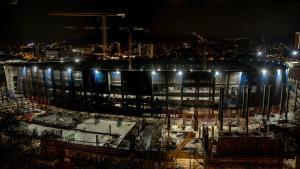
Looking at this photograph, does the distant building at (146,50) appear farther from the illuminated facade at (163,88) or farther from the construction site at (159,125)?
the illuminated facade at (163,88)

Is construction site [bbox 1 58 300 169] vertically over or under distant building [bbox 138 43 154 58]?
under

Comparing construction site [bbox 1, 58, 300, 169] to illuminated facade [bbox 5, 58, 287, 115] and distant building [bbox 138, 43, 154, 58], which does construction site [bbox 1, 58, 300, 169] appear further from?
distant building [bbox 138, 43, 154, 58]

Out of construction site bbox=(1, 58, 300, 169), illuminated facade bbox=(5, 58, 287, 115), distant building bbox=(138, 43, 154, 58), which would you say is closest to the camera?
construction site bbox=(1, 58, 300, 169)

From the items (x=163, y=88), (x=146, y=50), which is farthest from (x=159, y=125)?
(x=146, y=50)

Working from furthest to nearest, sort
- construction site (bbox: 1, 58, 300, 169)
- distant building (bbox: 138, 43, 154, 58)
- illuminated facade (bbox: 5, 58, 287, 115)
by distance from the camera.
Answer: distant building (bbox: 138, 43, 154, 58)
illuminated facade (bbox: 5, 58, 287, 115)
construction site (bbox: 1, 58, 300, 169)

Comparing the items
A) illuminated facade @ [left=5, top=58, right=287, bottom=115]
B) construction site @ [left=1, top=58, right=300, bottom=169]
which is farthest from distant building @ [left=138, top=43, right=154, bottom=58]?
illuminated facade @ [left=5, top=58, right=287, bottom=115]

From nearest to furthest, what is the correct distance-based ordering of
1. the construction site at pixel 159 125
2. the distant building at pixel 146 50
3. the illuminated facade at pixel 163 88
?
the construction site at pixel 159 125 < the illuminated facade at pixel 163 88 < the distant building at pixel 146 50

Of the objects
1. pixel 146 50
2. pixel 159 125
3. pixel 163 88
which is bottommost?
pixel 159 125

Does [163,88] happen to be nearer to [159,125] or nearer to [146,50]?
[159,125]

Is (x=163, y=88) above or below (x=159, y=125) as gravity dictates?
above

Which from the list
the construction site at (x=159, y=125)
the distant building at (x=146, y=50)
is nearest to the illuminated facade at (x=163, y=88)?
the construction site at (x=159, y=125)

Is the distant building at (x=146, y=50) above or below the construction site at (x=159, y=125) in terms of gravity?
above
